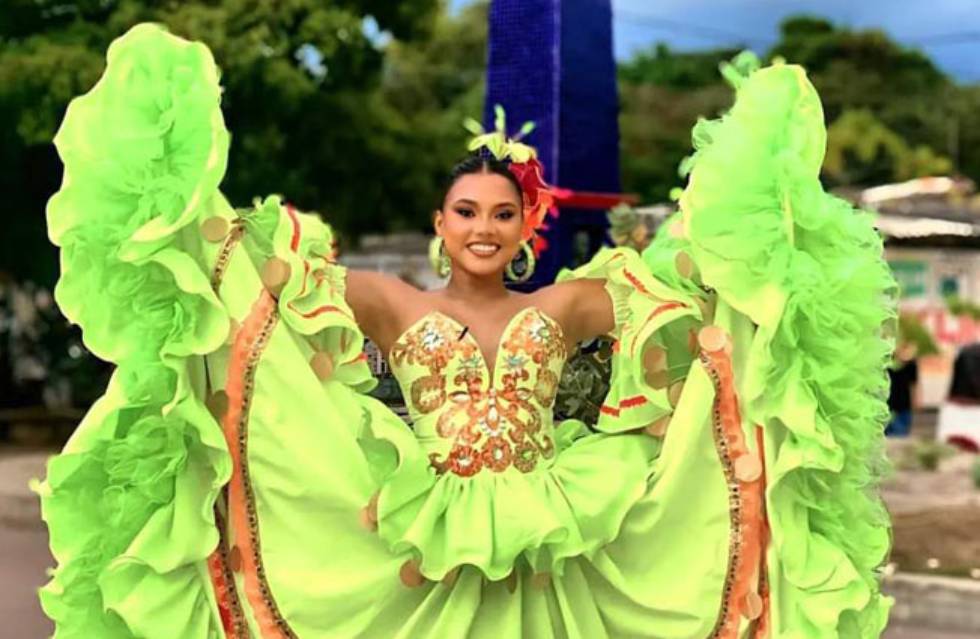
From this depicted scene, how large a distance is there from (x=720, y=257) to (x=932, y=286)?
55.5ft

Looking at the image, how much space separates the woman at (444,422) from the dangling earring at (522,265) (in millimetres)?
238

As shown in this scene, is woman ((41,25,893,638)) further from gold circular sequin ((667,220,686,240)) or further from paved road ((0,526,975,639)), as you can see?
paved road ((0,526,975,639))

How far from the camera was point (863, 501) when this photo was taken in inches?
108

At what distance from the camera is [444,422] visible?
2.68 m

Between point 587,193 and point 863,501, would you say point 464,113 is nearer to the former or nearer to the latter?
point 587,193

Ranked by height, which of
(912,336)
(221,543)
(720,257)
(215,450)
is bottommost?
(912,336)

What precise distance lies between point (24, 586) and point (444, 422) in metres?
4.94

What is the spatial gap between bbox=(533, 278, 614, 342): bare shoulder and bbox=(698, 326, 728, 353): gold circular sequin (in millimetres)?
272

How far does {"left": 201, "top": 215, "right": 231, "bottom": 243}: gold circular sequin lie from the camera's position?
8.45 feet

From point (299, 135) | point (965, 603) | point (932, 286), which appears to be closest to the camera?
point (965, 603)

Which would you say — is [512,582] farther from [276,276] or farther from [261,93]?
[261,93]

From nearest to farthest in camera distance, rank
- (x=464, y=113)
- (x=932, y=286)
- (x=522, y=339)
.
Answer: (x=522, y=339) < (x=932, y=286) < (x=464, y=113)

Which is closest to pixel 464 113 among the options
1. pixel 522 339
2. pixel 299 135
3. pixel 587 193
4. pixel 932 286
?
pixel 932 286

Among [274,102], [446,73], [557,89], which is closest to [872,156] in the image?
[446,73]
